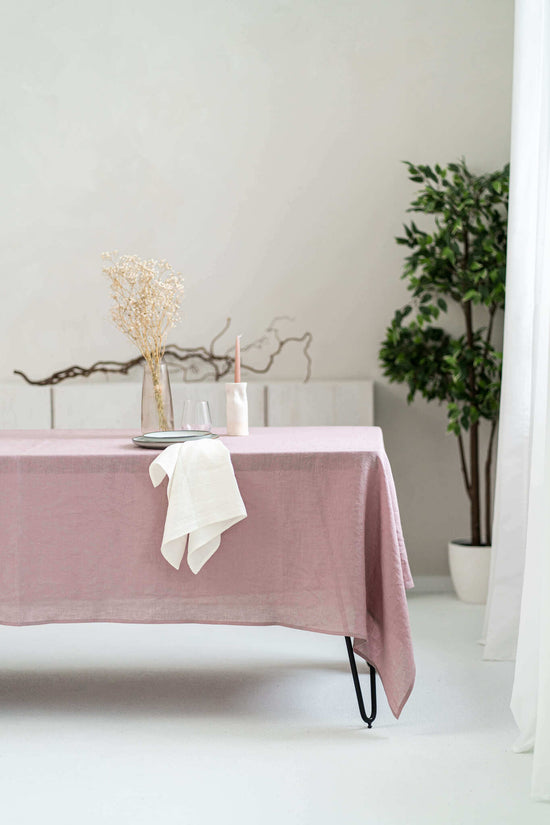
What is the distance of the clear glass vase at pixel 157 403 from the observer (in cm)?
275

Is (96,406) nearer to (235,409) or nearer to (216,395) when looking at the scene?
(216,395)

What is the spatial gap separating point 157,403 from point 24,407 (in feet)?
4.41

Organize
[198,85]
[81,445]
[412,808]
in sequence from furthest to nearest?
[198,85] < [81,445] < [412,808]

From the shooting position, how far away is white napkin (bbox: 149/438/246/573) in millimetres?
2254

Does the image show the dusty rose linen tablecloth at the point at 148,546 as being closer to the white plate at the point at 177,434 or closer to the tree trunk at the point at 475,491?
the white plate at the point at 177,434

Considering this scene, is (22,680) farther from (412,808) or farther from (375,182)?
(375,182)

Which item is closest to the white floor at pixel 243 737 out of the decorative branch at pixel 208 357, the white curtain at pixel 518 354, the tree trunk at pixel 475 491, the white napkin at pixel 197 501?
the white curtain at pixel 518 354

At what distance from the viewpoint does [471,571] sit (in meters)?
3.74

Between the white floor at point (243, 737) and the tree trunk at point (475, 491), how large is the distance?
2.10 feet

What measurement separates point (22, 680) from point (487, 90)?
2.94m

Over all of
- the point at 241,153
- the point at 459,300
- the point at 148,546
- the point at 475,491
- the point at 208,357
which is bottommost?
the point at 475,491

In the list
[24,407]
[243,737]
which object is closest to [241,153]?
[24,407]

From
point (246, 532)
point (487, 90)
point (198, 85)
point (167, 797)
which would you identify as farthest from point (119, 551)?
point (487, 90)

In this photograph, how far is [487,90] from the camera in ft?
13.0
